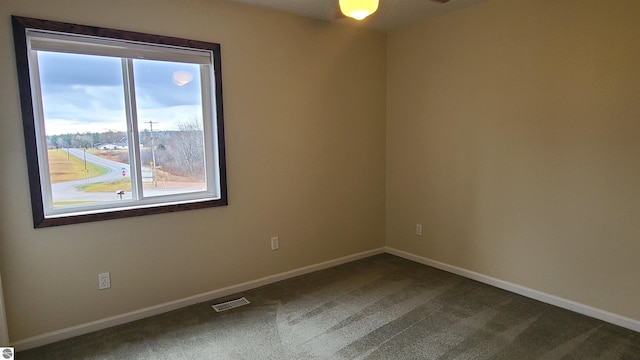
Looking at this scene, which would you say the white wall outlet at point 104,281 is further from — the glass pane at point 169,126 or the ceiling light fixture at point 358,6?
the ceiling light fixture at point 358,6

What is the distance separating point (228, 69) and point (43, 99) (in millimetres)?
1263

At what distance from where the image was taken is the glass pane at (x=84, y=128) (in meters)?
2.43

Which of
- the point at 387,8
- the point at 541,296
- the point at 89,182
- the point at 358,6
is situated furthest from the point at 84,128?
the point at 541,296

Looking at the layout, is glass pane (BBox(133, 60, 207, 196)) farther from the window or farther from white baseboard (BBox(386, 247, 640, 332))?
white baseboard (BBox(386, 247, 640, 332))

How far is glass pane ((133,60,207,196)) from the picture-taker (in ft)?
9.05

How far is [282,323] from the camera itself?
8.70 ft

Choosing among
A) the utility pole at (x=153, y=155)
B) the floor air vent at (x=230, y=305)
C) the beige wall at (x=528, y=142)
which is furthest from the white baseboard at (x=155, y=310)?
the beige wall at (x=528, y=142)

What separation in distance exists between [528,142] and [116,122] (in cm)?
312

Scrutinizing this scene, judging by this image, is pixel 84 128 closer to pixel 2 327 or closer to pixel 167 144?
pixel 167 144

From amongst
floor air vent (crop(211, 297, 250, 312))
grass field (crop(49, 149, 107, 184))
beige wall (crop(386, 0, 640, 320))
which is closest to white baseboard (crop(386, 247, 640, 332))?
beige wall (crop(386, 0, 640, 320))

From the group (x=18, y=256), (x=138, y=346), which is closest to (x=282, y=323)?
(x=138, y=346)

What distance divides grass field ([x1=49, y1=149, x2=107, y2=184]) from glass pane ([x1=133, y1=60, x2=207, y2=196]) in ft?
1.14

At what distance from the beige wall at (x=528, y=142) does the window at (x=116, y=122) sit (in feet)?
6.58

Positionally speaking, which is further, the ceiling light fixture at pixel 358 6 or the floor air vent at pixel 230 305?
the floor air vent at pixel 230 305
